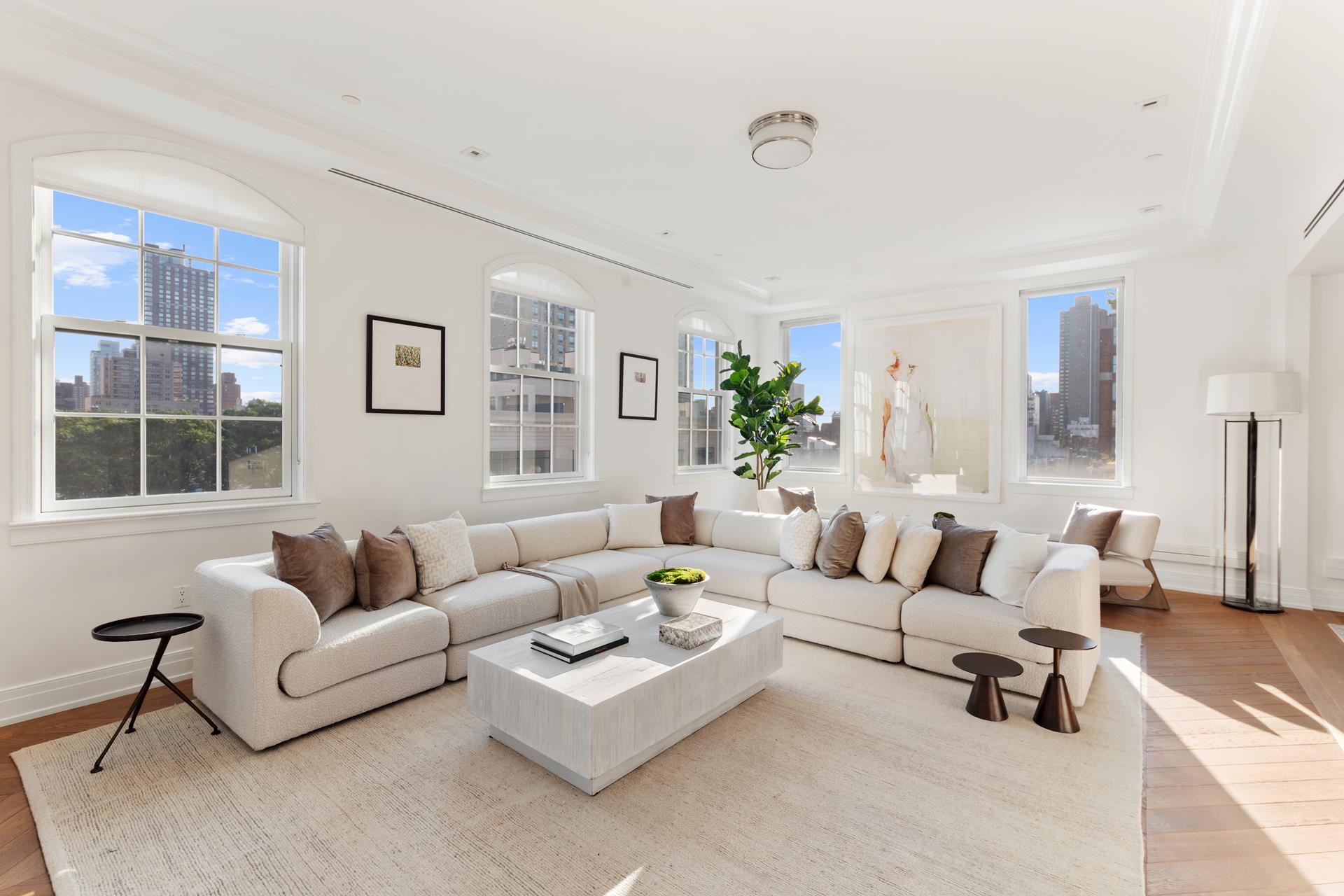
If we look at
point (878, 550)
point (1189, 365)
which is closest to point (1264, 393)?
point (1189, 365)

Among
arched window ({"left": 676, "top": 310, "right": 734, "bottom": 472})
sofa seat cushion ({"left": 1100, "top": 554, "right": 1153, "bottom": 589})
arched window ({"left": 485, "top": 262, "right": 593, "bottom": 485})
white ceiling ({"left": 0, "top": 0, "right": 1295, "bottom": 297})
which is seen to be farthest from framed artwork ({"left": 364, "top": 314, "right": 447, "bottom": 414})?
sofa seat cushion ({"left": 1100, "top": 554, "right": 1153, "bottom": 589})

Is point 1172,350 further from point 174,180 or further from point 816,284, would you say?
point 174,180

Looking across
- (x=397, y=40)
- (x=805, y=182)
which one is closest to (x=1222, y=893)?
(x=805, y=182)

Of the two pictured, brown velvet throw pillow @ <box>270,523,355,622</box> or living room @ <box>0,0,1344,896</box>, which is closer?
living room @ <box>0,0,1344,896</box>

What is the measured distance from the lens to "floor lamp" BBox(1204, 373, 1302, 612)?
445cm

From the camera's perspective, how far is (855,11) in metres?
2.40

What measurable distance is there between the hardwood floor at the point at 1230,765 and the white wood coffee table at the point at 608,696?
54.9 inches

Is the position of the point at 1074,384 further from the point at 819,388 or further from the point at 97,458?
the point at 97,458

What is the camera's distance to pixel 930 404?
21.1 ft

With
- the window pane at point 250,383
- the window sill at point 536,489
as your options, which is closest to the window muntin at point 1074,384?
the window sill at point 536,489

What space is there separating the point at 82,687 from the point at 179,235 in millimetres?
2332

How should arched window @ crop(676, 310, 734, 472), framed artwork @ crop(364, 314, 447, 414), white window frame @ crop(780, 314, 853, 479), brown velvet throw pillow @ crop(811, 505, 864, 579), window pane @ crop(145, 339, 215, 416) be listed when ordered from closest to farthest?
window pane @ crop(145, 339, 215, 416)
brown velvet throw pillow @ crop(811, 505, 864, 579)
framed artwork @ crop(364, 314, 447, 414)
arched window @ crop(676, 310, 734, 472)
white window frame @ crop(780, 314, 853, 479)

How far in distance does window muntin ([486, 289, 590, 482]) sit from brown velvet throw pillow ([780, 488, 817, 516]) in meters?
1.89

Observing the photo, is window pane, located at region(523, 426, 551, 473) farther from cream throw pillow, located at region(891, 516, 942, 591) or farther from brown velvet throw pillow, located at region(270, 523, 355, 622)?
cream throw pillow, located at region(891, 516, 942, 591)
